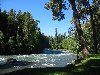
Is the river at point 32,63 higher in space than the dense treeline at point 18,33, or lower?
lower

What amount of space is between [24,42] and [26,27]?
8140 millimetres

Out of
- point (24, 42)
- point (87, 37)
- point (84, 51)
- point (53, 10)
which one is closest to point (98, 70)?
point (84, 51)

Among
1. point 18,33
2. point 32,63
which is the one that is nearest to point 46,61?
point 32,63

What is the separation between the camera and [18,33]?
4840 inches

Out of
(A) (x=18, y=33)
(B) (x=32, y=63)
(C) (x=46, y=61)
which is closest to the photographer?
(B) (x=32, y=63)

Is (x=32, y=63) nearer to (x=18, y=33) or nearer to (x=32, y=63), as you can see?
(x=32, y=63)

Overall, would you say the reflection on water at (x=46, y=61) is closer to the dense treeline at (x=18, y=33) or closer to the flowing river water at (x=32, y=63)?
the flowing river water at (x=32, y=63)

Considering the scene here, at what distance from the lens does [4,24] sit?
119m

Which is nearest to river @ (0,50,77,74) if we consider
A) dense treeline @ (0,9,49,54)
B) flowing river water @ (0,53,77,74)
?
flowing river water @ (0,53,77,74)

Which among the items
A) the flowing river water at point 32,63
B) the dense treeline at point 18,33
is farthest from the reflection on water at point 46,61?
the dense treeline at point 18,33

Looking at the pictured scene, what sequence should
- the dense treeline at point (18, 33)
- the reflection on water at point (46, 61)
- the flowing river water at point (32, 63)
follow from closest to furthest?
the flowing river water at point (32, 63)
the reflection on water at point (46, 61)
the dense treeline at point (18, 33)

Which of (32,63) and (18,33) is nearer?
(32,63)

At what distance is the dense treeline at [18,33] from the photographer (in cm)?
11525

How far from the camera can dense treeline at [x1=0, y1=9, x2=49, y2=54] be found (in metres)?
115
